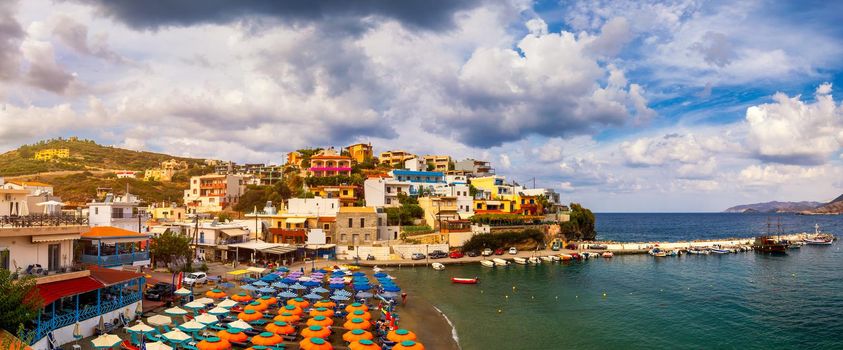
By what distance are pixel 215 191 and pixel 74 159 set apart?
92501 millimetres

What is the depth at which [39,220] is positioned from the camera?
25.0 m

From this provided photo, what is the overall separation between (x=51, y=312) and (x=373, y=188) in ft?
198

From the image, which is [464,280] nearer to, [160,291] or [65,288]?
[160,291]

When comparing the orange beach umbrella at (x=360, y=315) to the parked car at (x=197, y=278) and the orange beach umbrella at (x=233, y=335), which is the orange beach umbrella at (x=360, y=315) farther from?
the parked car at (x=197, y=278)

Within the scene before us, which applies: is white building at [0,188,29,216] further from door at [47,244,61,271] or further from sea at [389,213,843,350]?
sea at [389,213,843,350]

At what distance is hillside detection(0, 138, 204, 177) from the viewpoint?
136125 mm

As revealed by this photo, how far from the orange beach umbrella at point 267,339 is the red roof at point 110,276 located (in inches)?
345

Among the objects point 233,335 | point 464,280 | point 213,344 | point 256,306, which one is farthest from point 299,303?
point 464,280

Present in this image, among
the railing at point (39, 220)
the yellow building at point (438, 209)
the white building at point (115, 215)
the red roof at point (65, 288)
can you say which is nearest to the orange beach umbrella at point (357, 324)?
the red roof at point (65, 288)

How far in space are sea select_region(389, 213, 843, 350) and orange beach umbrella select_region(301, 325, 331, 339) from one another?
8.90 m

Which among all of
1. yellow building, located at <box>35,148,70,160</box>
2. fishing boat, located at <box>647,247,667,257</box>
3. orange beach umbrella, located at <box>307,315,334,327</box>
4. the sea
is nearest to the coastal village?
orange beach umbrella, located at <box>307,315,334,327</box>

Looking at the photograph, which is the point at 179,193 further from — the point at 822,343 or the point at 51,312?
the point at 822,343

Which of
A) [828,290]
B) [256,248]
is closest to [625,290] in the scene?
[828,290]

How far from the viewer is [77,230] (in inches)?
1045
